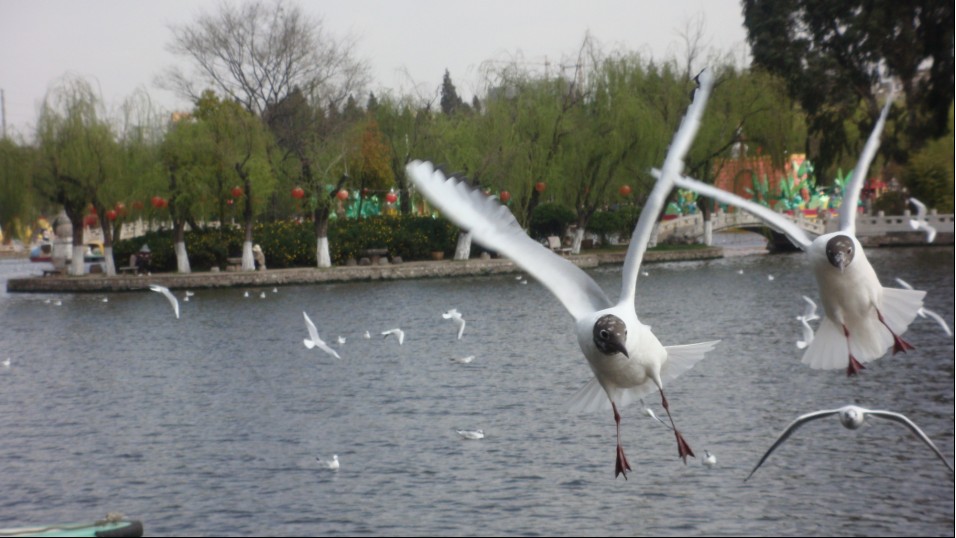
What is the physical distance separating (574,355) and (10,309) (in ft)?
66.0

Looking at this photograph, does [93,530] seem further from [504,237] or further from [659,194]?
[659,194]

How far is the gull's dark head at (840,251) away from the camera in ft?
40.7

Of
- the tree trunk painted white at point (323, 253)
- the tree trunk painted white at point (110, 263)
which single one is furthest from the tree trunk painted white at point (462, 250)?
the tree trunk painted white at point (110, 263)

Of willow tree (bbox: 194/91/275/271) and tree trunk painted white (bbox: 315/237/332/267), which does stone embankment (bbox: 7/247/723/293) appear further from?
willow tree (bbox: 194/91/275/271)

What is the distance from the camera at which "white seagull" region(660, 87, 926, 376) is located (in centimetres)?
1262

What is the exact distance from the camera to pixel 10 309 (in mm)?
39438

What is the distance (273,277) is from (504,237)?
34503mm

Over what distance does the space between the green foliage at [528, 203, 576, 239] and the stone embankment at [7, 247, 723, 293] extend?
5.80 meters

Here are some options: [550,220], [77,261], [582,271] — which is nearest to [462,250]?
[550,220]

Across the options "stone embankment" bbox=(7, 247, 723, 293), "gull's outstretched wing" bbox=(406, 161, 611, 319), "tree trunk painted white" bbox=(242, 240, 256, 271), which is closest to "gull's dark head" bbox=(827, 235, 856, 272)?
"gull's outstretched wing" bbox=(406, 161, 611, 319)

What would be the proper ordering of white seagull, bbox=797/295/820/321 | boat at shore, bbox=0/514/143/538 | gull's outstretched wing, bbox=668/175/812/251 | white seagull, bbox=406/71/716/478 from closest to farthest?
white seagull, bbox=406/71/716/478, boat at shore, bbox=0/514/143/538, gull's outstretched wing, bbox=668/175/812/251, white seagull, bbox=797/295/820/321

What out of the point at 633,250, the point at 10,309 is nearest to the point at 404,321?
the point at 10,309

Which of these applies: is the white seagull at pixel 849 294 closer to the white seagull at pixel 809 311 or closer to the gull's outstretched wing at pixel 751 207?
the gull's outstretched wing at pixel 751 207

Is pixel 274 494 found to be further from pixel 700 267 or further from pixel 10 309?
pixel 700 267
